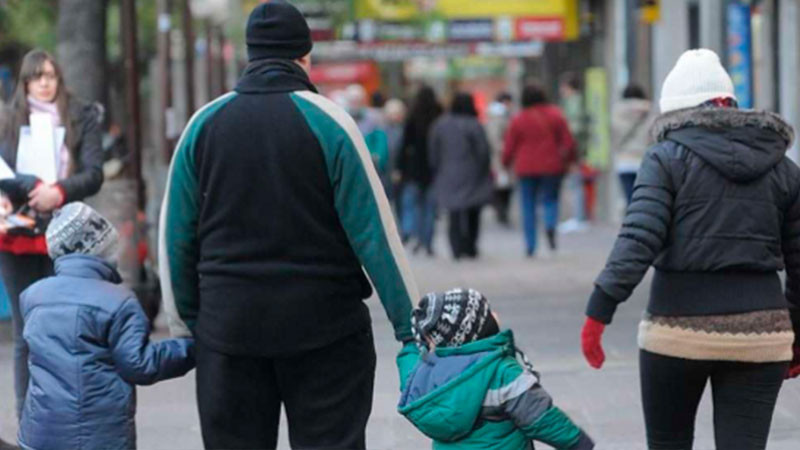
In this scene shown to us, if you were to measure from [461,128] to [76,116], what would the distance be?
965 centimetres

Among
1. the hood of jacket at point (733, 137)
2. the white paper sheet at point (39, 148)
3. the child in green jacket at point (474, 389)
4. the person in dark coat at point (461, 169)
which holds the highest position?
the hood of jacket at point (733, 137)

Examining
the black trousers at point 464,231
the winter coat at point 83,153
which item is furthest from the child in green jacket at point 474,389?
the black trousers at point 464,231

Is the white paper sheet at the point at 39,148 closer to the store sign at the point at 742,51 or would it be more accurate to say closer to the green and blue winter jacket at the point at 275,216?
the green and blue winter jacket at the point at 275,216

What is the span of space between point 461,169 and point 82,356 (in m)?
12.3

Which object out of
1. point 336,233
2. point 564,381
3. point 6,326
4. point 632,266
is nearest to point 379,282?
point 336,233

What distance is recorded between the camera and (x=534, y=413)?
5340 mm

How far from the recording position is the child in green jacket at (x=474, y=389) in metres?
5.35

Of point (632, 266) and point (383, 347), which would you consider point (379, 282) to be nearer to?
point (632, 266)

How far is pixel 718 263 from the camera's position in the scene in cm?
579

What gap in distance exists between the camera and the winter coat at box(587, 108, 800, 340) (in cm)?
579

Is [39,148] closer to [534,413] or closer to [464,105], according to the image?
[534,413]

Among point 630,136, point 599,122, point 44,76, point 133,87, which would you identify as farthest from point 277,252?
point 599,122

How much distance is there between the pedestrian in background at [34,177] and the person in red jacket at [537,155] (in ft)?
32.0

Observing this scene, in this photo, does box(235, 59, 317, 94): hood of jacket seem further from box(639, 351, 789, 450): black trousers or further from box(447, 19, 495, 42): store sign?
box(447, 19, 495, 42): store sign
